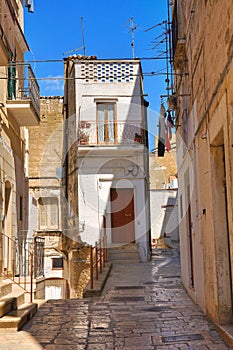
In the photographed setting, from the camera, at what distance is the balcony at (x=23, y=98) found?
1359 centimetres

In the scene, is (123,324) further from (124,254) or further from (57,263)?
(57,263)

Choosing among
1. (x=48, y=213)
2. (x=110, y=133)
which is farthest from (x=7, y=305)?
(x=48, y=213)

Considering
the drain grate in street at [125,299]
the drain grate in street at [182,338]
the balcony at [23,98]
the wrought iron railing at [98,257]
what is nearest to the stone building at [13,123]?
the balcony at [23,98]

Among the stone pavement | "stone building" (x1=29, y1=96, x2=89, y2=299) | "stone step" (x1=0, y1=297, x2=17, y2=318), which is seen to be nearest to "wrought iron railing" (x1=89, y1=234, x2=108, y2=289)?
the stone pavement

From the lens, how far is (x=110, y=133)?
21297 millimetres

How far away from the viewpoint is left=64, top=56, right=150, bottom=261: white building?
67.8 ft

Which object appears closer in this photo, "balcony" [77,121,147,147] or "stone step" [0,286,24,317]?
"stone step" [0,286,24,317]

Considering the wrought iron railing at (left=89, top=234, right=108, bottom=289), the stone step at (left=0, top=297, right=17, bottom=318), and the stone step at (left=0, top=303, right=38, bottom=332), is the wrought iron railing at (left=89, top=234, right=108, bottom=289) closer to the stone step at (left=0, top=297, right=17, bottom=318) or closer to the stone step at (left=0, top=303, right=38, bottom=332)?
the stone step at (left=0, top=303, right=38, bottom=332)

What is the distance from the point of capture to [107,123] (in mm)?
21281

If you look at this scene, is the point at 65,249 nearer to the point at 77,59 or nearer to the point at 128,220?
the point at 128,220

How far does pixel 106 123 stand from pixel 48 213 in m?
6.93

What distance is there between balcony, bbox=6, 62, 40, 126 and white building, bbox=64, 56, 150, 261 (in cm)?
586

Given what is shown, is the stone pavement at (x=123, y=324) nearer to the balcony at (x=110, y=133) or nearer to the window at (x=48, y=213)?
the balcony at (x=110, y=133)

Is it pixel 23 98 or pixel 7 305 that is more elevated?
pixel 23 98
